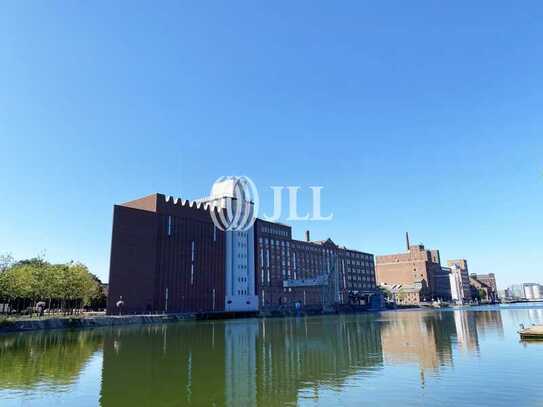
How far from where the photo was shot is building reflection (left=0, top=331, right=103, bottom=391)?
66.9ft

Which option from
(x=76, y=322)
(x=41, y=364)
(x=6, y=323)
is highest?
(x=6, y=323)

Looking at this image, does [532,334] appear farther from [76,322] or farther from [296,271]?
[296,271]

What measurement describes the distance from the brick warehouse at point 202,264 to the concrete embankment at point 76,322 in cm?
902

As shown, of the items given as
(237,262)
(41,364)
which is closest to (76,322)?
(41,364)

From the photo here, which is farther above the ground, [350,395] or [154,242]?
[154,242]

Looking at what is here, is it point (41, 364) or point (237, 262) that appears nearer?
point (41, 364)

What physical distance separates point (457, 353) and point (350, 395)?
1498 cm

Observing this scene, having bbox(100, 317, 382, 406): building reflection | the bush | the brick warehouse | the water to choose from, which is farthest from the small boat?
the brick warehouse

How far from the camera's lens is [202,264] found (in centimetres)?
10969

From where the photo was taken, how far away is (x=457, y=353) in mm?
28000

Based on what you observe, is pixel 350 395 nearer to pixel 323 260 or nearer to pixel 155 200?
Answer: pixel 155 200

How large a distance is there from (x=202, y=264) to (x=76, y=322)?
1831 inches

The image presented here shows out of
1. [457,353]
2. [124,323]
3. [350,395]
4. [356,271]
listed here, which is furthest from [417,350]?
[356,271]

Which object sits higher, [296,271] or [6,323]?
[296,271]
